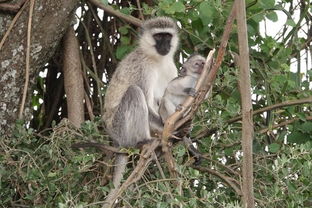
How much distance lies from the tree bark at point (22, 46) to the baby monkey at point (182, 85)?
785 millimetres

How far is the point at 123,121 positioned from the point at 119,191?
187 centimetres

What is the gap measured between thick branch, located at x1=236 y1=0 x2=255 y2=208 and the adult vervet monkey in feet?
6.57

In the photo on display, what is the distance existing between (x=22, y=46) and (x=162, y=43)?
99 cm

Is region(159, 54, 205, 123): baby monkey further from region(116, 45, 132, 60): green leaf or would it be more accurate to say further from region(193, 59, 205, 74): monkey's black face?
region(116, 45, 132, 60): green leaf

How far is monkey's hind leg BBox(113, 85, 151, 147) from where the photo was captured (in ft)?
18.7

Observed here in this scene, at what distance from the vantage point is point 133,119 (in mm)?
5758

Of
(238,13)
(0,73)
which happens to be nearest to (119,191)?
(238,13)

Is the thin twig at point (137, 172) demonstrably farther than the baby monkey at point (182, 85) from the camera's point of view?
No

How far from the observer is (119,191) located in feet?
12.9

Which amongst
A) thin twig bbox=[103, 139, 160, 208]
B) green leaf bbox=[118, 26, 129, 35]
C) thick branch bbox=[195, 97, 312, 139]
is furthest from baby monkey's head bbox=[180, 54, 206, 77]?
thin twig bbox=[103, 139, 160, 208]

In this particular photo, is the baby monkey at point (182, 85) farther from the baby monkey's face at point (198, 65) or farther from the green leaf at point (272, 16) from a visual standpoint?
the green leaf at point (272, 16)

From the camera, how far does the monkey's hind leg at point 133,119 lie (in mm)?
5703

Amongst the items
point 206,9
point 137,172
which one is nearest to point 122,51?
point 206,9

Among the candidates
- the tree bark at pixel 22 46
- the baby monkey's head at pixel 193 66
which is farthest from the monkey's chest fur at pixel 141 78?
the tree bark at pixel 22 46
